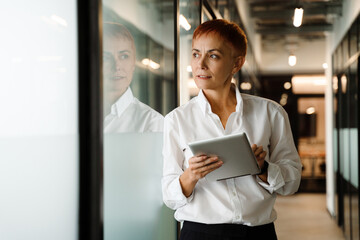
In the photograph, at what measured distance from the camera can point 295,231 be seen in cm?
632

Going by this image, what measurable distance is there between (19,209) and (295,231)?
546 centimetres

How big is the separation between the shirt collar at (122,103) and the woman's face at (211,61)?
0.44 metres

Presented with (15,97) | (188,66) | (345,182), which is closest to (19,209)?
(15,97)

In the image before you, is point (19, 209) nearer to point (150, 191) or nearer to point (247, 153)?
point (247, 153)

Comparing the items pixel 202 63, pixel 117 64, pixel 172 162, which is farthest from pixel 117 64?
pixel 172 162

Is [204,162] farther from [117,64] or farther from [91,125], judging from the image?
[117,64]

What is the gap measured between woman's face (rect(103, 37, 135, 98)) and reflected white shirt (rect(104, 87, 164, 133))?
0.05 metres

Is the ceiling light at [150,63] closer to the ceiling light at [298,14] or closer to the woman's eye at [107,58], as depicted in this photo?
the woman's eye at [107,58]

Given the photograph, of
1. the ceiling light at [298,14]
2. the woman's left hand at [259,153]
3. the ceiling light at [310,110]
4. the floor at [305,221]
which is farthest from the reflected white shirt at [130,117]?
the ceiling light at [310,110]

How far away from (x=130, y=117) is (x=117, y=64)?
10.7 inches

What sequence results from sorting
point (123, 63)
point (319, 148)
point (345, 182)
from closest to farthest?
point (123, 63) → point (345, 182) → point (319, 148)

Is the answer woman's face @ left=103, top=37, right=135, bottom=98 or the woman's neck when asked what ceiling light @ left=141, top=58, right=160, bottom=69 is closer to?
woman's face @ left=103, top=37, right=135, bottom=98

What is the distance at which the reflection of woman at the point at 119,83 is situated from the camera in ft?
6.37

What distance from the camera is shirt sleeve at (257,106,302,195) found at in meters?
1.68
